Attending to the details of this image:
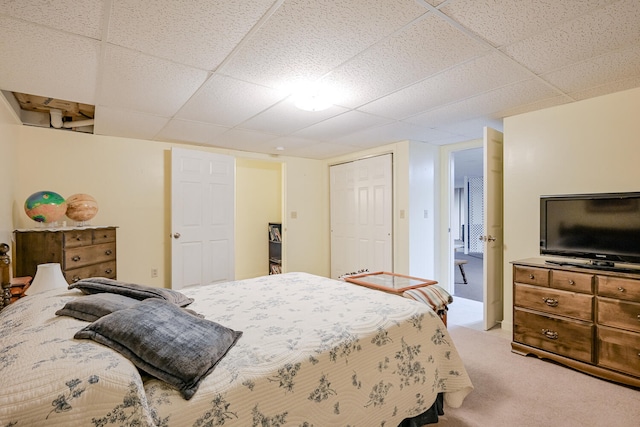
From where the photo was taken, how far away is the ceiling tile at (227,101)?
7.34 ft

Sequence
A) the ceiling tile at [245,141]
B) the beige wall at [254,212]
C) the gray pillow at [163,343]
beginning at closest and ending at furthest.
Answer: the gray pillow at [163,343] < the ceiling tile at [245,141] < the beige wall at [254,212]

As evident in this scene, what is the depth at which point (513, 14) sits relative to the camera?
1.45 m

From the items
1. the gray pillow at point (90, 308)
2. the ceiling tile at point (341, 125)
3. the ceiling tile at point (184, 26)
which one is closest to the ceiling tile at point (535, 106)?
the ceiling tile at point (341, 125)

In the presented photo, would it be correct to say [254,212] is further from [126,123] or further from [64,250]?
[64,250]

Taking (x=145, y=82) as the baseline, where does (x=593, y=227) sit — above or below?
below

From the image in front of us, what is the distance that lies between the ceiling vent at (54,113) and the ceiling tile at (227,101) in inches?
45.1

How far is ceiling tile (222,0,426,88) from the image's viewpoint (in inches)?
54.7

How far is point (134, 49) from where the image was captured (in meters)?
1.72

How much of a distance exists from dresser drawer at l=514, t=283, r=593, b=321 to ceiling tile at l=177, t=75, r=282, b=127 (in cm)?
262

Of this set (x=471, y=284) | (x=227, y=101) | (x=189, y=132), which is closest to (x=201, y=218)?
(x=189, y=132)

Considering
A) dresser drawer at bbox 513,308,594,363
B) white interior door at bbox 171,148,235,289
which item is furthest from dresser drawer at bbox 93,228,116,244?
dresser drawer at bbox 513,308,594,363

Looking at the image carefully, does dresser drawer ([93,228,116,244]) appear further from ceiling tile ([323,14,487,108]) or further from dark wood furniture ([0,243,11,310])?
ceiling tile ([323,14,487,108])

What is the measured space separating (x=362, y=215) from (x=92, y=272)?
3.39 m

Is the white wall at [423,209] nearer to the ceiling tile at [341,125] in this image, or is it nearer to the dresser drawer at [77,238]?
the ceiling tile at [341,125]
